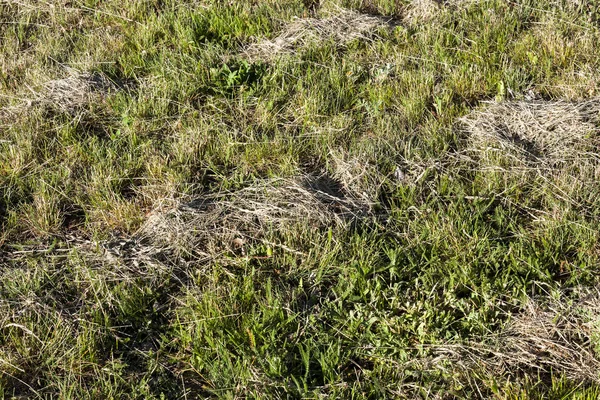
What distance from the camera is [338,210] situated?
387 centimetres

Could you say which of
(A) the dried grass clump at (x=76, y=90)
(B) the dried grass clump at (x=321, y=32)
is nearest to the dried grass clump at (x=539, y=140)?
(B) the dried grass clump at (x=321, y=32)

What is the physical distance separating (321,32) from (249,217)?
1.98m

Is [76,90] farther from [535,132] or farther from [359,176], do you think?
[535,132]

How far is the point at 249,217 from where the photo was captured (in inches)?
150

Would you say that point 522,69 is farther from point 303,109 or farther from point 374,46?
point 303,109

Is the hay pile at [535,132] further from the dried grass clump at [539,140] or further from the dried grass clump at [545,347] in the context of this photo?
the dried grass clump at [545,347]

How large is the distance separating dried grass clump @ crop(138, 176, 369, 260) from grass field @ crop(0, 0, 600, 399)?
0.05ft

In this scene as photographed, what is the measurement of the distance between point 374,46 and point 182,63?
52.7 inches

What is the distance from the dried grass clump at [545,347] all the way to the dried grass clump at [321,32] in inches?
104

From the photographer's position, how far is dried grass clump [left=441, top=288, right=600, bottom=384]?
9.95 ft

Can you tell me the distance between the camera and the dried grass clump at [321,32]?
16.9 ft

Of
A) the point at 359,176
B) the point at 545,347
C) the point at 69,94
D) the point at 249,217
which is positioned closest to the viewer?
the point at 545,347

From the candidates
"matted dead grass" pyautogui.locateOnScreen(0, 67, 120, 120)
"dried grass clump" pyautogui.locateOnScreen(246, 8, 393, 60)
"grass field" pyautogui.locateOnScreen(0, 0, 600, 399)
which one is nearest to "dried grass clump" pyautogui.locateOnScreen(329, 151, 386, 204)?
"grass field" pyautogui.locateOnScreen(0, 0, 600, 399)

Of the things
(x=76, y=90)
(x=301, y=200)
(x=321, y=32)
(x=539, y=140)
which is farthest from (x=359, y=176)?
(x=76, y=90)
